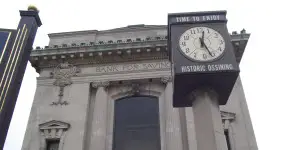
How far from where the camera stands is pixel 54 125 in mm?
18875

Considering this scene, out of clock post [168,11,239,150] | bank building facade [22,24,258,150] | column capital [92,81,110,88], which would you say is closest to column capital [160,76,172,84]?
bank building facade [22,24,258,150]

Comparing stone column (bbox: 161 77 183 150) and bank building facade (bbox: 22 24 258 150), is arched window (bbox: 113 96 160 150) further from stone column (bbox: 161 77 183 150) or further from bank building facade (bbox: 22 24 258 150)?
stone column (bbox: 161 77 183 150)

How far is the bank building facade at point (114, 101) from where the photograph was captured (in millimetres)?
18328

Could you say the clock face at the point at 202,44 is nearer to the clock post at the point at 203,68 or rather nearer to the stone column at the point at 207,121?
the clock post at the point at 203,68

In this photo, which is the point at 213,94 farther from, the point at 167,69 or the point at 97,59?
the point at 97,59

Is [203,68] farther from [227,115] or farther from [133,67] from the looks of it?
[133,67]

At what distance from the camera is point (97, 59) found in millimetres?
21516

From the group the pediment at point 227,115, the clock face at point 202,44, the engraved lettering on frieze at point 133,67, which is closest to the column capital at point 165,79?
the engraved lettering on frieze at point 133,67

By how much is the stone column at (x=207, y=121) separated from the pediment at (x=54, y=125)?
385 inches

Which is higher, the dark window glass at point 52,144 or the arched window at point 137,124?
the arched window at point 137,124

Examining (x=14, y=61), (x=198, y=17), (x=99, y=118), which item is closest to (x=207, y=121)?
(x=198, y=17)

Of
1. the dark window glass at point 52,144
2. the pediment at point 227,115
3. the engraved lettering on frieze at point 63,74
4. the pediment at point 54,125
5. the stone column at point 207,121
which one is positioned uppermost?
the engraved lettering on frieze at point 63,74

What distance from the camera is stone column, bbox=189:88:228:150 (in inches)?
395

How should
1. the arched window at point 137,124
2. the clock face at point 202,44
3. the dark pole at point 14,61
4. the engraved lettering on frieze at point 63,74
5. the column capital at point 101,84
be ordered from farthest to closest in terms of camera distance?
the engraved lettering on frieze at point 63,74 < the column capital at point 101,84 < the arched window at point 137,124 < the dark pole at point 14,61 < the clock face at point 202,44
